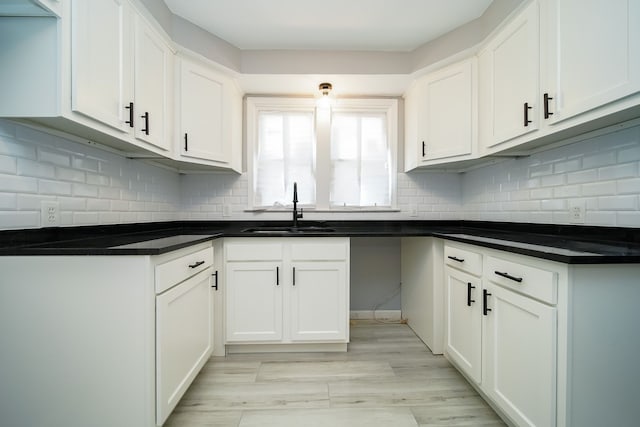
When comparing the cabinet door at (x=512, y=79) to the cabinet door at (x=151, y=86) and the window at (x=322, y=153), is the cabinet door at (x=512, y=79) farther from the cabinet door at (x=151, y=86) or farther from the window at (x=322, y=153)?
the cabinet door at (x=151, y=86)

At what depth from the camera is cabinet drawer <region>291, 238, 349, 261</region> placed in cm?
210

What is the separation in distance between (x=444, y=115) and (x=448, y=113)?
34 mm

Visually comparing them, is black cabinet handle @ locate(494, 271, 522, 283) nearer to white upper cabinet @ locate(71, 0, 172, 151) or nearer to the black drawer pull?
the black drawer pull

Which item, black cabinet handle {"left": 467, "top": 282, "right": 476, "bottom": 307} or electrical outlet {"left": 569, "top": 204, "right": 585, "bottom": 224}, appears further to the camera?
black cabinet handle {"left": 467, "top": 282, "right": 476, "bottom": 307}

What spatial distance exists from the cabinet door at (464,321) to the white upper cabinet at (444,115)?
0.98 m

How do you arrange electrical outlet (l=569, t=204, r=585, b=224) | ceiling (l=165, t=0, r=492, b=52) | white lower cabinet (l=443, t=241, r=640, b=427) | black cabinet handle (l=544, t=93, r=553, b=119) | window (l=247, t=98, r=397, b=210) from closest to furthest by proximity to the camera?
white lower cabinet (l=443, t=241, r=640, b=427)
black cabinet handle (l=544, t=93, r=553, b=119)
electrical outlet (l=569, t=204, r=585, b=224)
ceiling (l=165, t=0, r=492, b=52)
window (l=247, t=98, r=397, b=210)

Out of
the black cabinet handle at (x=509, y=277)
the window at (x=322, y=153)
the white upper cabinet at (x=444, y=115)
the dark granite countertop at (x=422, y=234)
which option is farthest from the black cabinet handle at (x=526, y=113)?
the window at (x=322, y=153)

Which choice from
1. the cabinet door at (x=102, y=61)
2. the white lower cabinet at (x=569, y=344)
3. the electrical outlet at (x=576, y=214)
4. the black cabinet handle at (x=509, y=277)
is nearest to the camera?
the white lower cabinet at (x=569, y=344)

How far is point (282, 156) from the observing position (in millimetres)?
2830

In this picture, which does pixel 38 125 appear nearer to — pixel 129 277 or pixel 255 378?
pixel 129 277

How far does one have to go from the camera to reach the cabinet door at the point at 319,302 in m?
2.11

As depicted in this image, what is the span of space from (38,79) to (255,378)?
1.91 metres

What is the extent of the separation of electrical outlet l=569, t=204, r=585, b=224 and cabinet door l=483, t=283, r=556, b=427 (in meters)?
0.65

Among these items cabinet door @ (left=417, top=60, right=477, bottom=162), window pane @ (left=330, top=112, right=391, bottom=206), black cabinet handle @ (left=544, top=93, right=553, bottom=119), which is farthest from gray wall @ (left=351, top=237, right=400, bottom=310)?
black cabinet handle @ (left=544, top=93, right=553, bottom=119)
